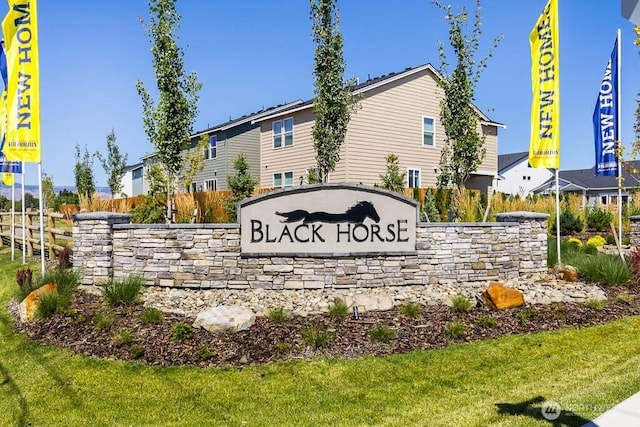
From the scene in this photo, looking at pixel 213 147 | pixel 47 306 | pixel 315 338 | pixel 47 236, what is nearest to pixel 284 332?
pixel 315 338

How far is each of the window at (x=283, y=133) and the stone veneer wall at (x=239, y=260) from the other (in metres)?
16.4

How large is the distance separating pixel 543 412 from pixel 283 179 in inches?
870

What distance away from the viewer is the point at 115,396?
514 cm

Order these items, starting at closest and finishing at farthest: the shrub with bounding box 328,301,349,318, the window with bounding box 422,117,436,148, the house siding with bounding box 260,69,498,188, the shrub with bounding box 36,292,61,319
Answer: the shrub with bounding box 328,301,349,318 → the shrub with bounding box 36,292,61,319 → the house siding with bounding box 260,69,498,188 → the window with bounding box 422,117,436,148

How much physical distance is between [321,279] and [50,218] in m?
9.86

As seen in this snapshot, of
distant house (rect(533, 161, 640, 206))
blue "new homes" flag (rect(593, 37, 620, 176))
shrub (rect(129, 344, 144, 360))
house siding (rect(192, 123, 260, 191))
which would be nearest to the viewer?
shrub (rect(129, 344, 144, 360))

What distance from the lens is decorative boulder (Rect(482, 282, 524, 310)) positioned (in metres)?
7.71

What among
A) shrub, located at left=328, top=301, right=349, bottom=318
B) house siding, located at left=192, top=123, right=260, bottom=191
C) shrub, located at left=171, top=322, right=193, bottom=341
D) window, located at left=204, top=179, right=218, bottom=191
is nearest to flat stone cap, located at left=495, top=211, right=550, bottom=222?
shrub, located at left=328, top=301, right=349, bottom=318

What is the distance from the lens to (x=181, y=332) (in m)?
6.45

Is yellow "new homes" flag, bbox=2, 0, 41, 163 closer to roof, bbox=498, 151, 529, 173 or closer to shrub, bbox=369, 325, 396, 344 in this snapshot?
shrub, bbox=369, 325, 396, 344

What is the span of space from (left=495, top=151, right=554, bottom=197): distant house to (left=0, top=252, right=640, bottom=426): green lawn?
41.2m

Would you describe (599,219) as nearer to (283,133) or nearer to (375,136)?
(375,136)

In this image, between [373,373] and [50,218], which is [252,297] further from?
[50,218]

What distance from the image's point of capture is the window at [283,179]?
25.2 m
